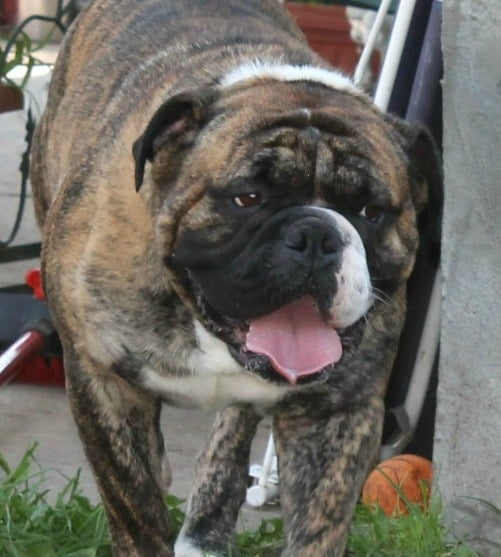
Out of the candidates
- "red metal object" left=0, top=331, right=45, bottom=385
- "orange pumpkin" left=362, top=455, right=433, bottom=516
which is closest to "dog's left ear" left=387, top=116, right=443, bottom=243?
"orange pumpkin" left=362, top=455, right=433, bottom=516

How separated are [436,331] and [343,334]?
4.39 ft

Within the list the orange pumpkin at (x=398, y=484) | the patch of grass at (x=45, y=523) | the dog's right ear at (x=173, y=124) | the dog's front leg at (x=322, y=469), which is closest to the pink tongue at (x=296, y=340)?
the dog's front leg at (x=322, y=469)

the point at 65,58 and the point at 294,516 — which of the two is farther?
the point at 65,58

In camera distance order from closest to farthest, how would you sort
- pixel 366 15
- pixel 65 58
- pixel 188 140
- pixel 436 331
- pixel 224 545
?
pixel 188 140 < pixel 224 545 < pixel 436 331 < pixel 65 58 < pixel 366 15

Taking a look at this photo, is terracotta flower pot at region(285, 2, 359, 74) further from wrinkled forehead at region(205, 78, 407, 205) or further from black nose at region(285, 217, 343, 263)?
black nose at region(285, 217, 343, 263)

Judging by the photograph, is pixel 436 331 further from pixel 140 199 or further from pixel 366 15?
pixel 366 15

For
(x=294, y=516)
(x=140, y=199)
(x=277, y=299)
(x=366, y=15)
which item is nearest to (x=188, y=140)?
(x=140, y=199)

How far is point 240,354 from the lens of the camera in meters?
3.45

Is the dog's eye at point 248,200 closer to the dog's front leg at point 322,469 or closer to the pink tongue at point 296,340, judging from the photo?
the pink tongue at point 296,340

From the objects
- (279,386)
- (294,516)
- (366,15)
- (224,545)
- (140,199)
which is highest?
(140,199)

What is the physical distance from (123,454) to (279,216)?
86 cm

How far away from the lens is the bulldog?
11.1 feet

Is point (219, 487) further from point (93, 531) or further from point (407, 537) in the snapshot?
point (407, 537)

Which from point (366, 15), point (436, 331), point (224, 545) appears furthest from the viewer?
point (366, 15)
